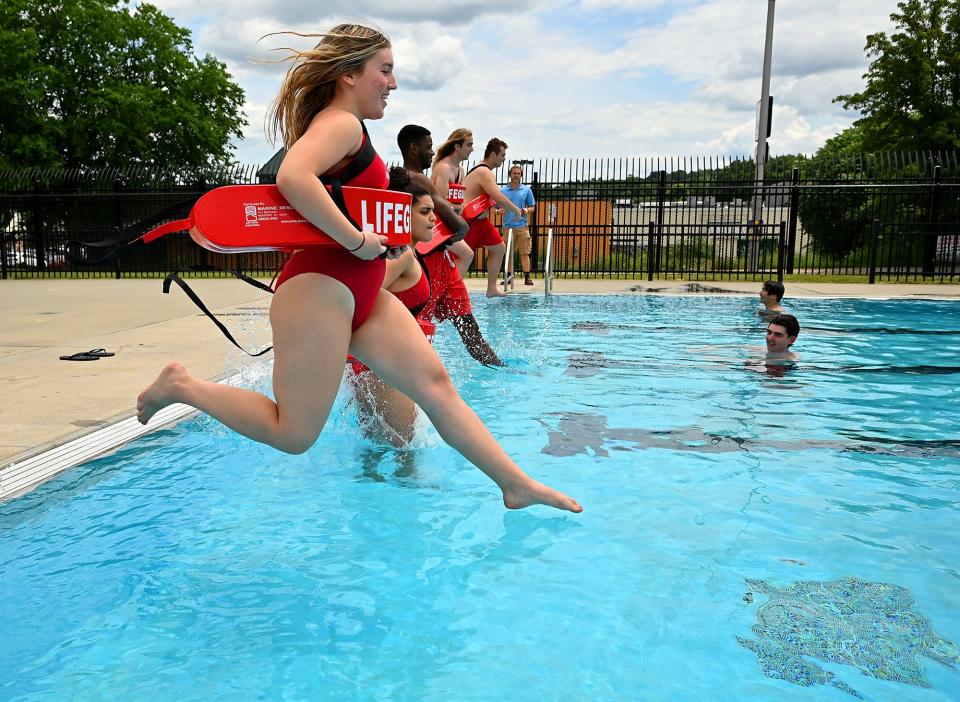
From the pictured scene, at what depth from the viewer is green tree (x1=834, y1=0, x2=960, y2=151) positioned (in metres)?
30.1

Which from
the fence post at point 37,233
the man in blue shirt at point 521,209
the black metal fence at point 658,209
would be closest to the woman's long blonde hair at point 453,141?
the man in blue shirt at point 521,209

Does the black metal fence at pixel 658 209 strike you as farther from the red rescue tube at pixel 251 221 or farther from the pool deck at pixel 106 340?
the red rescue tube at pixel 251 221

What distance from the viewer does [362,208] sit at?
102 inches

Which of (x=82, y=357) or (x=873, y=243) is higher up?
(x=873, y=243)

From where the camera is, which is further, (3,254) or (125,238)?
(3,254)

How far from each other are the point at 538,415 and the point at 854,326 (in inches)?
257

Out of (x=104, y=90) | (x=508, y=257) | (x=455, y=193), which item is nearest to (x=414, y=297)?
(x=455, y=193)

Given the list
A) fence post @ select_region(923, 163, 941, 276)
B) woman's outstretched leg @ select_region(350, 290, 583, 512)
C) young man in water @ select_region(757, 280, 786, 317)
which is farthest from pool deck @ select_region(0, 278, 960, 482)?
young man in water @ select_region(757, 280, 786, 317)

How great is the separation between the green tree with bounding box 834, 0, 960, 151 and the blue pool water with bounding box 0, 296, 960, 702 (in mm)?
30231

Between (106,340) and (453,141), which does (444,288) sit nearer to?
(453,141)

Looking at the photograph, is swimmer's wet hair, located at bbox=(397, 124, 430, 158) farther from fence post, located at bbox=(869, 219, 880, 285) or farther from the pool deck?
fence post, located at bbox=(869, 219, 880, 285)

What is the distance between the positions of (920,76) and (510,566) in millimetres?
34217

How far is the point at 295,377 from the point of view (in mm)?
2594

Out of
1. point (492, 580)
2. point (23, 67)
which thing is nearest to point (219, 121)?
point (23, 67)
